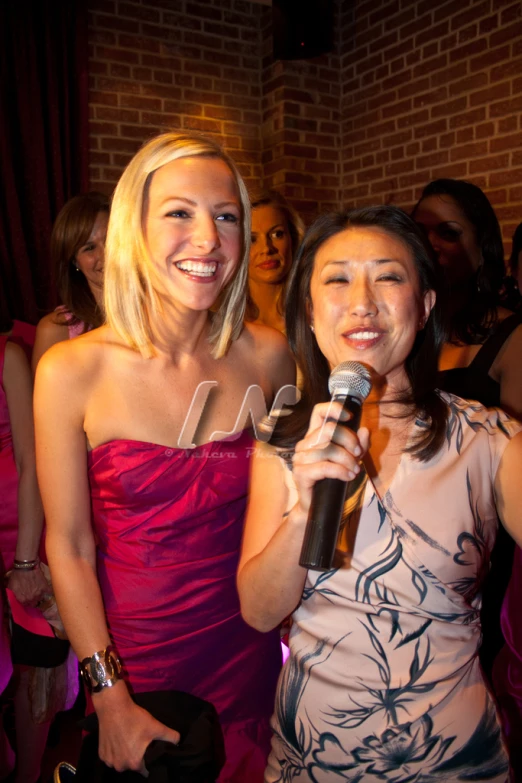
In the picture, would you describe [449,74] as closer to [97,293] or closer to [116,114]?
[116,114]

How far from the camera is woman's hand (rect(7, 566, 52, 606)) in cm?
209

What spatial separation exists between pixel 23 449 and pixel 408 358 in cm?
143

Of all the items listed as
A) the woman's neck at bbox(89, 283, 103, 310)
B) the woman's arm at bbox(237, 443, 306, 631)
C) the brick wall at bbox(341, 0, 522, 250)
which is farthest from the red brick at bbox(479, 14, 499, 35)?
the woman's arm at bbox(237, 443, 306, 631)

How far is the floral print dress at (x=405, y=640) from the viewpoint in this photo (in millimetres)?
1038

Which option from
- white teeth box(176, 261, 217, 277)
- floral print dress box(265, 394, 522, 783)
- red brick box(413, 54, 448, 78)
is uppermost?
red brick box(413, 54, 448, 78)

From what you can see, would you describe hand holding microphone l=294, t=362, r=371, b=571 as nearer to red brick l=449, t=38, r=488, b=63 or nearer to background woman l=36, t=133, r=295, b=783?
background woman l=36, t=133, r=295, b=783

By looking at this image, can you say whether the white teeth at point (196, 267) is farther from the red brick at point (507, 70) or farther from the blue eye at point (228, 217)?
the red brick at point (507, 70)

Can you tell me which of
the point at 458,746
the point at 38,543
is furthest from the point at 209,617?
the point at 38,543

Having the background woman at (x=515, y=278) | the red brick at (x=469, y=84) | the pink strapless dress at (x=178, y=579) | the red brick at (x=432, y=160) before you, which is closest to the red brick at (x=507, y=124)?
the red brick at (x=469, y=84)

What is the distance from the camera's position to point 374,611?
1066 millimetres

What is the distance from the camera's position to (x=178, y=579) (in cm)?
150

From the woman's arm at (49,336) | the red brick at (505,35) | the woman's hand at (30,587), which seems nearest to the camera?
the woman's hand at (30,587)

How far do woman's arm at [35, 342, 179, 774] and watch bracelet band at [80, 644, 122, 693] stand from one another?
15 mm

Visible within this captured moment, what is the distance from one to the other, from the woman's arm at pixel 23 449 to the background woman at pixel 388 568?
1.21 m
